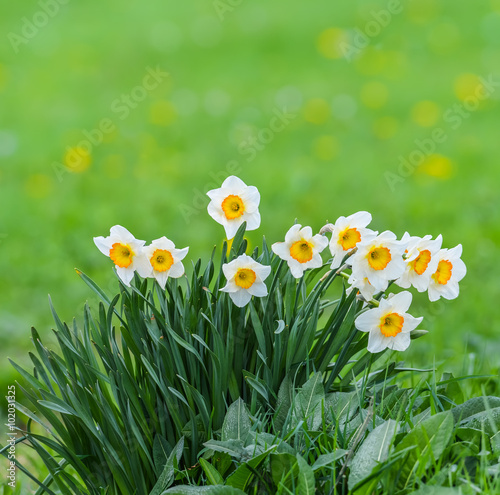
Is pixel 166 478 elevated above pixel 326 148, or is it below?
below

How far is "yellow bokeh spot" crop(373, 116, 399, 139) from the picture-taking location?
18.2 ft

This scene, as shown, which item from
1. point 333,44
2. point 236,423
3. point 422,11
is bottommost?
point 236,423

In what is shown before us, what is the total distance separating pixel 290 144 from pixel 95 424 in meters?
4.24

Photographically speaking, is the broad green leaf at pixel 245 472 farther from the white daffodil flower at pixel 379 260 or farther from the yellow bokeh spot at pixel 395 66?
the yellow bokeh spot at pixel 395 66

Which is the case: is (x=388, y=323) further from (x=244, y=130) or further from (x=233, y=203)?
(x=244, y=130)

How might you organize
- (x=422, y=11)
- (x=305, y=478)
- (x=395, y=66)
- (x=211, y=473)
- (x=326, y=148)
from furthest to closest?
(x=422, y=11)
(x=395, y=66)
(x=326, y=148)
(x=211, y=473)
(x=305, y=478)

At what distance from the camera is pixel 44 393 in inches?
61.1

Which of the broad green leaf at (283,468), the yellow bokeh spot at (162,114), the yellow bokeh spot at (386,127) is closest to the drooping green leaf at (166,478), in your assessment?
the broad green leaf at (283,468)

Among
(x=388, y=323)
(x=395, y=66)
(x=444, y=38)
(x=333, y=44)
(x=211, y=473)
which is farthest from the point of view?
(x=444, y=38)

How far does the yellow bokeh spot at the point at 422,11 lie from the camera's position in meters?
7.83

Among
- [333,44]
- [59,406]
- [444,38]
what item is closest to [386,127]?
[333,44]

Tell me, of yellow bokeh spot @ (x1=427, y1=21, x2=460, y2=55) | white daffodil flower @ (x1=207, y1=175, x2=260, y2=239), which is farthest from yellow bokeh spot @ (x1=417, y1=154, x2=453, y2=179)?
white daffodil flower @ (x1=207, y1=175, x2=260, y2=239)

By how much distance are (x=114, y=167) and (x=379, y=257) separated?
3.88 metres

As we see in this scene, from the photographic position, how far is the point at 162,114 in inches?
231
